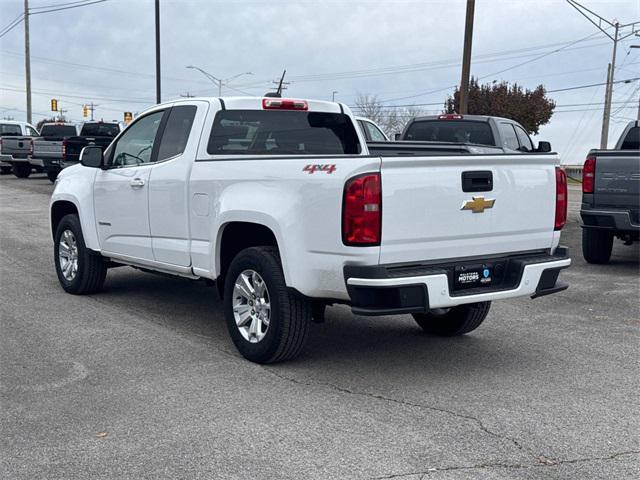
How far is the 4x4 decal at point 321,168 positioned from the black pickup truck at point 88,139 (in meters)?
12.1

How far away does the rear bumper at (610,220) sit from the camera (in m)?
10.4

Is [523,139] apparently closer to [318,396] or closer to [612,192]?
[612,192]

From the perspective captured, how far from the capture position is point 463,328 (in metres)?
6.86

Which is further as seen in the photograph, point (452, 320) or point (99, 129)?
point (99, 129)

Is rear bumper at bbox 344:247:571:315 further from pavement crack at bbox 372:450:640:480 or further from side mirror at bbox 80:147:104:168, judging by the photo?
side mirror at bbox 80:147:104:168

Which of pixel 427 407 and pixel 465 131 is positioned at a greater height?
pixel 465 131

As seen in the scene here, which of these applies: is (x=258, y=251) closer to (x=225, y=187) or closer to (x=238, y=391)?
(x=225, y=187)

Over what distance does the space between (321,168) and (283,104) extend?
1851mm

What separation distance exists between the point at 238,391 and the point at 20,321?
2921 millimetres

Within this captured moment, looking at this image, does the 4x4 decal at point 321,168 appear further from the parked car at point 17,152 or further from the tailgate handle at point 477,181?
the parked car at point 17,152

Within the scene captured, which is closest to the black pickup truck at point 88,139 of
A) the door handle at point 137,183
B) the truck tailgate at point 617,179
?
the door handle at point 137,183

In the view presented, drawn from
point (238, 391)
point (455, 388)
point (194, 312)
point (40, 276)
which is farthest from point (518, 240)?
point (40, 276)

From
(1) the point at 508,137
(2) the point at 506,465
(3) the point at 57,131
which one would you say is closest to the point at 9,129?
(3) the point at 57,131

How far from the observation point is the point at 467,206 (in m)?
5.48
